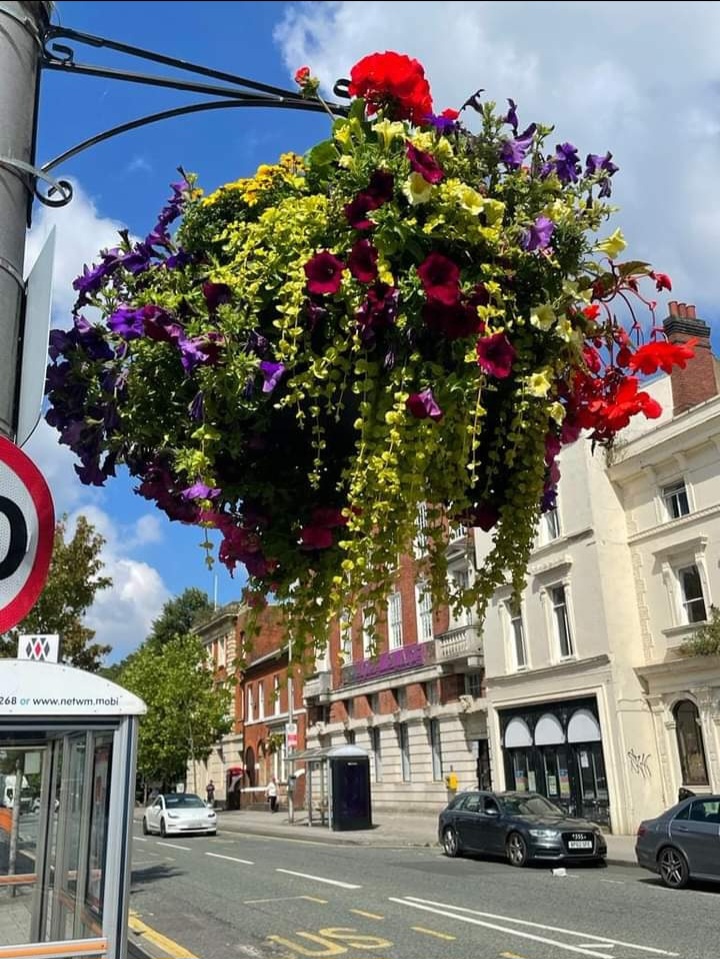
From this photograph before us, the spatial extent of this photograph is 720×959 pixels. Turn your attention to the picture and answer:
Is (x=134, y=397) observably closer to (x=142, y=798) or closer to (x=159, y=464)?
(x=159, y=464)

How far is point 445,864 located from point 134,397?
17002mm

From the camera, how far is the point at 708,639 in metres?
20.7

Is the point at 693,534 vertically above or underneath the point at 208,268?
above

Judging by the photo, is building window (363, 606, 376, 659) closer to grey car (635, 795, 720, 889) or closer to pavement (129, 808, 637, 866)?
grey car (635, 795, 720, 889)

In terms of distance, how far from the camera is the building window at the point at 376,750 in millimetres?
34156

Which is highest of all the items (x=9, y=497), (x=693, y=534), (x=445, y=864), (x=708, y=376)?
(x=708, y=376)

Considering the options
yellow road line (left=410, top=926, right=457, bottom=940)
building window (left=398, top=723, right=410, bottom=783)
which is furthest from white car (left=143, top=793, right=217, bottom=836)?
yellow road line (left=410, top=926, right=457, bottom=940)

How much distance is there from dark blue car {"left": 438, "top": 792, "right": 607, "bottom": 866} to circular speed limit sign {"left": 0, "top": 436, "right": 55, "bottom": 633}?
15.9 metres

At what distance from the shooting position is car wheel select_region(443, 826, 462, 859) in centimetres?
1883

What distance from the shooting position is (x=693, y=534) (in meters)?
22.2

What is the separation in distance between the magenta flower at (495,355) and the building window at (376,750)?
33721mm

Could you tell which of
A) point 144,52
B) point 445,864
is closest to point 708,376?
point 445,864

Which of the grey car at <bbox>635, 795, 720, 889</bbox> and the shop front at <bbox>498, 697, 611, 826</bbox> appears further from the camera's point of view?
the shop front at <bbox>498, 697, 611, 826</bbox>

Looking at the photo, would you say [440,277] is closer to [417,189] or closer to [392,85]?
[417,189]
